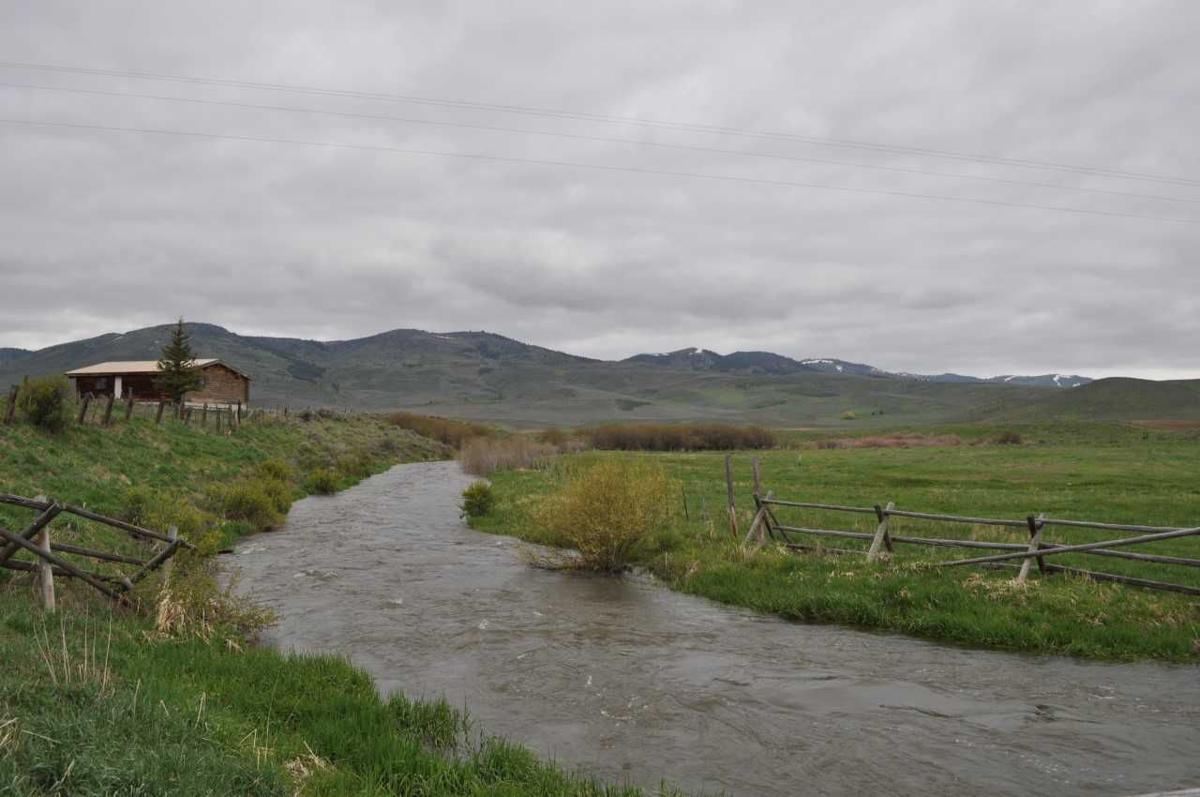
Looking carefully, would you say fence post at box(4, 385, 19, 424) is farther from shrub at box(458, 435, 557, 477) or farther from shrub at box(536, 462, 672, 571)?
shrub at box(458, 435, 557, 477)

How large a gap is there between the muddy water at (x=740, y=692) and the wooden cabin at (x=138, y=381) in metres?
54.8

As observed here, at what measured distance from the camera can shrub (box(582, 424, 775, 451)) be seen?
79.9 metres

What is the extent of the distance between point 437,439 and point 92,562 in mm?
75311

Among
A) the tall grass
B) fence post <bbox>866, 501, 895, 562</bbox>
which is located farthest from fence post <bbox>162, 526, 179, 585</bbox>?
fence post <bbox>866, 501, 895, 562</bbox>

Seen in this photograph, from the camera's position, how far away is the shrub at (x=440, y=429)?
91.0m

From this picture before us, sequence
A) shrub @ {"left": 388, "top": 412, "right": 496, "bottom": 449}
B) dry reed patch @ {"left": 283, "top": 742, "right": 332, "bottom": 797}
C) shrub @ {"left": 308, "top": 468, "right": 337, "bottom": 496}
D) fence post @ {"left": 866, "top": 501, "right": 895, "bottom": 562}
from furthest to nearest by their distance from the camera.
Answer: shrub @ {"left": 388, "top": 412, "right": 496, "bottom": 449} < shrub @ {"left": 308, "top": 468, "right": 337, "bottom": 496} < fence post @ {"left": 866, "top": 501, "right": 895, "bottom": 562} < dry reed patch @ {"left": 283, "top": 742, "right": 332, "bottom": 797}

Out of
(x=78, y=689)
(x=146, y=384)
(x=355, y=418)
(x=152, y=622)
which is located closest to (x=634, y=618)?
(x=152, y=622)

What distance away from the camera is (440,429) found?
93.0 metres

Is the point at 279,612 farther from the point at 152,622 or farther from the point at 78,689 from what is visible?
the point at 78,689

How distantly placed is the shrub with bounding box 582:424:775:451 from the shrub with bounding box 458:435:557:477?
1971 centimetres

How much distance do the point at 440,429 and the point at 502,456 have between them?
132ft

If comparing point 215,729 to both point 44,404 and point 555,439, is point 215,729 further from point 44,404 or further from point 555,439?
point 555,439

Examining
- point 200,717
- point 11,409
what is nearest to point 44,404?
point 11,409

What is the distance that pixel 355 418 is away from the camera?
8588 centimetres
